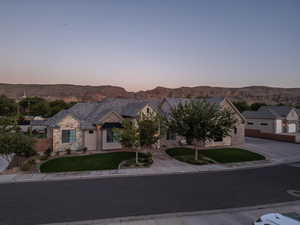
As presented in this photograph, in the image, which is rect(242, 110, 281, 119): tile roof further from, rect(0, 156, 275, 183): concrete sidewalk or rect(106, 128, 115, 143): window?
rect(106, 128, 115, 143): window

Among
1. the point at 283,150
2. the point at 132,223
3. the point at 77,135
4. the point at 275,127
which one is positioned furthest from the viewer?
the point at 275,127

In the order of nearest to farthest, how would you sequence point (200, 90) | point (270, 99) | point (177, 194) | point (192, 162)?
point (177, 194) < point (192, 162) < point (270, 99) < point (200, 90)

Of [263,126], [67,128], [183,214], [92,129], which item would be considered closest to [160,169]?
[183,214]

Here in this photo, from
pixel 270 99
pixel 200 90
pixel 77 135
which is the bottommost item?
pixel 77 135

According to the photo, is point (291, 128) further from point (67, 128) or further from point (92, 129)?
point (67, 128)

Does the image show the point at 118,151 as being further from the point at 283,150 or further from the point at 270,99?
the point at 270,99

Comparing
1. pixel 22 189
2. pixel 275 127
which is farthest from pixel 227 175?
pixel 275 127
